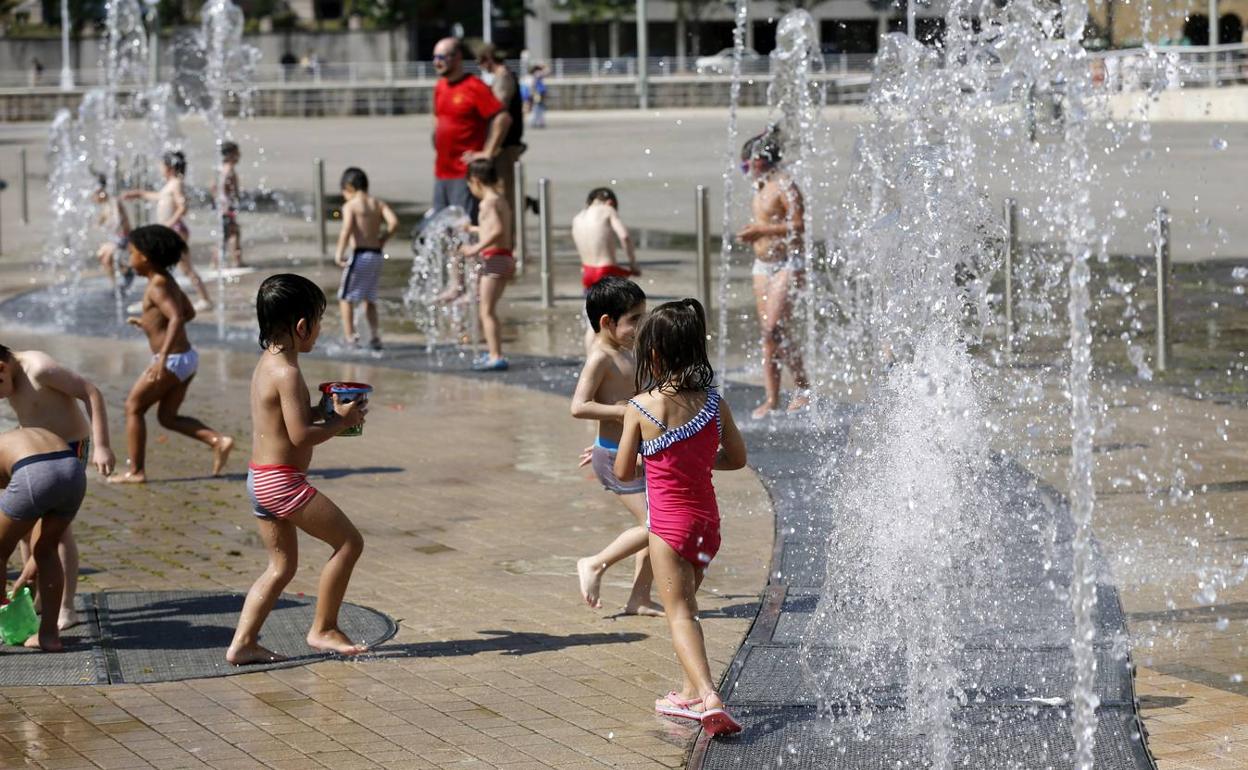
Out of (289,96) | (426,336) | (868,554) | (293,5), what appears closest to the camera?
(868,554)

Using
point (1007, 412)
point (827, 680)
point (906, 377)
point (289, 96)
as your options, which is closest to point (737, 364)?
point (1007, 412)

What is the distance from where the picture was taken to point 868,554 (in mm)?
6879

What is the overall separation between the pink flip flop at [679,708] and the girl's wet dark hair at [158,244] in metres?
4.35

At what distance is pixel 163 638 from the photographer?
6.57 meters

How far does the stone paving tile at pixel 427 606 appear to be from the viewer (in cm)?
539

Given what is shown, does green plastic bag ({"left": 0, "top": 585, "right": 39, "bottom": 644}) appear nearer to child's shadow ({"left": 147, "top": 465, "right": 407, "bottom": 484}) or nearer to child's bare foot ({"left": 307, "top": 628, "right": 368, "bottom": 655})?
child's bare foot ({"left": 307, "top": 628, "right": 368, "bottom": 655})

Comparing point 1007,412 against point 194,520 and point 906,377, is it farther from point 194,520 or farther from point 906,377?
point 194,520

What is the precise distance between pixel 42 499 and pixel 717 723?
2511 millimetres

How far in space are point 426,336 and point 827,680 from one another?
915 cm

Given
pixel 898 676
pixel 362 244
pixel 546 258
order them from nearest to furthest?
pixel 898 676 < pixel 362 244 < pixel 546 258

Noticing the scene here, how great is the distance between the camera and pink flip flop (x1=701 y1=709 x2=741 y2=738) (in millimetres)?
5297

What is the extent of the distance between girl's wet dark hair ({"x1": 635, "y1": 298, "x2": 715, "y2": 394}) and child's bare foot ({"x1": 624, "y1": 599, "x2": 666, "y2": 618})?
1465mm

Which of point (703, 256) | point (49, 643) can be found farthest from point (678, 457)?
point (703, 256)

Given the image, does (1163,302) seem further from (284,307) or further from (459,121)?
(284,307)
